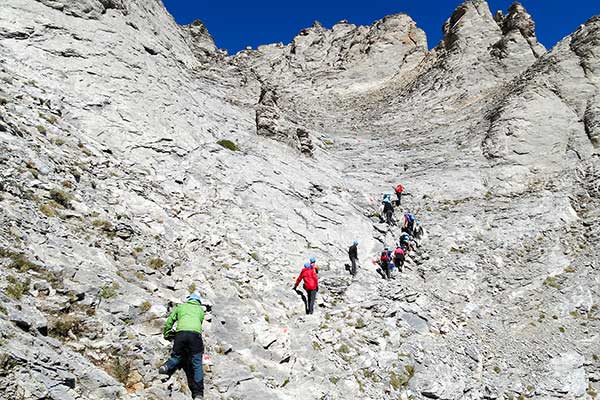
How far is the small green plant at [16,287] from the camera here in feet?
31.0

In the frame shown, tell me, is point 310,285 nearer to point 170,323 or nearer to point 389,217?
point 170,323

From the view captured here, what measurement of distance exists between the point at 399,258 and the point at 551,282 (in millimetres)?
7773

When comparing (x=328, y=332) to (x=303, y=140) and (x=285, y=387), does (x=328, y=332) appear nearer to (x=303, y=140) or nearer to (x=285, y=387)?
(x=285, y=387)

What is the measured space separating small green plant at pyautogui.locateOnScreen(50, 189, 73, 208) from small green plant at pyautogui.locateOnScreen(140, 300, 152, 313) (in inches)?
196

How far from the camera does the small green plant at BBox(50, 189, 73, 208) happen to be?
1448 cm

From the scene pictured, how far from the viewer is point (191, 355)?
10406mm

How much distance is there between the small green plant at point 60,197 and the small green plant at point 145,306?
4.98m

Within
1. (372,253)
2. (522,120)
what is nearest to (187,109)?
(372,253)

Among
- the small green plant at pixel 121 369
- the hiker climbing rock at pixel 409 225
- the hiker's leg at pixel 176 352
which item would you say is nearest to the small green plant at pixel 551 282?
the hiker climbing rock at pixel 409 225

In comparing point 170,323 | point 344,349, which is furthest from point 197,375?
point 344,349

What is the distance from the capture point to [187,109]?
2967 centimetres

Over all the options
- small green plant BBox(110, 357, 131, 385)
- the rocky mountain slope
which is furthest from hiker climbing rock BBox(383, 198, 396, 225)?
small green plant BBox(110, 357, 131, 385)

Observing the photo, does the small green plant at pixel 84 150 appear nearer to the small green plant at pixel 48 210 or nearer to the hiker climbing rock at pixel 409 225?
the small green plant at pixel 48 210

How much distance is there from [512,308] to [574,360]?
3617 mm
